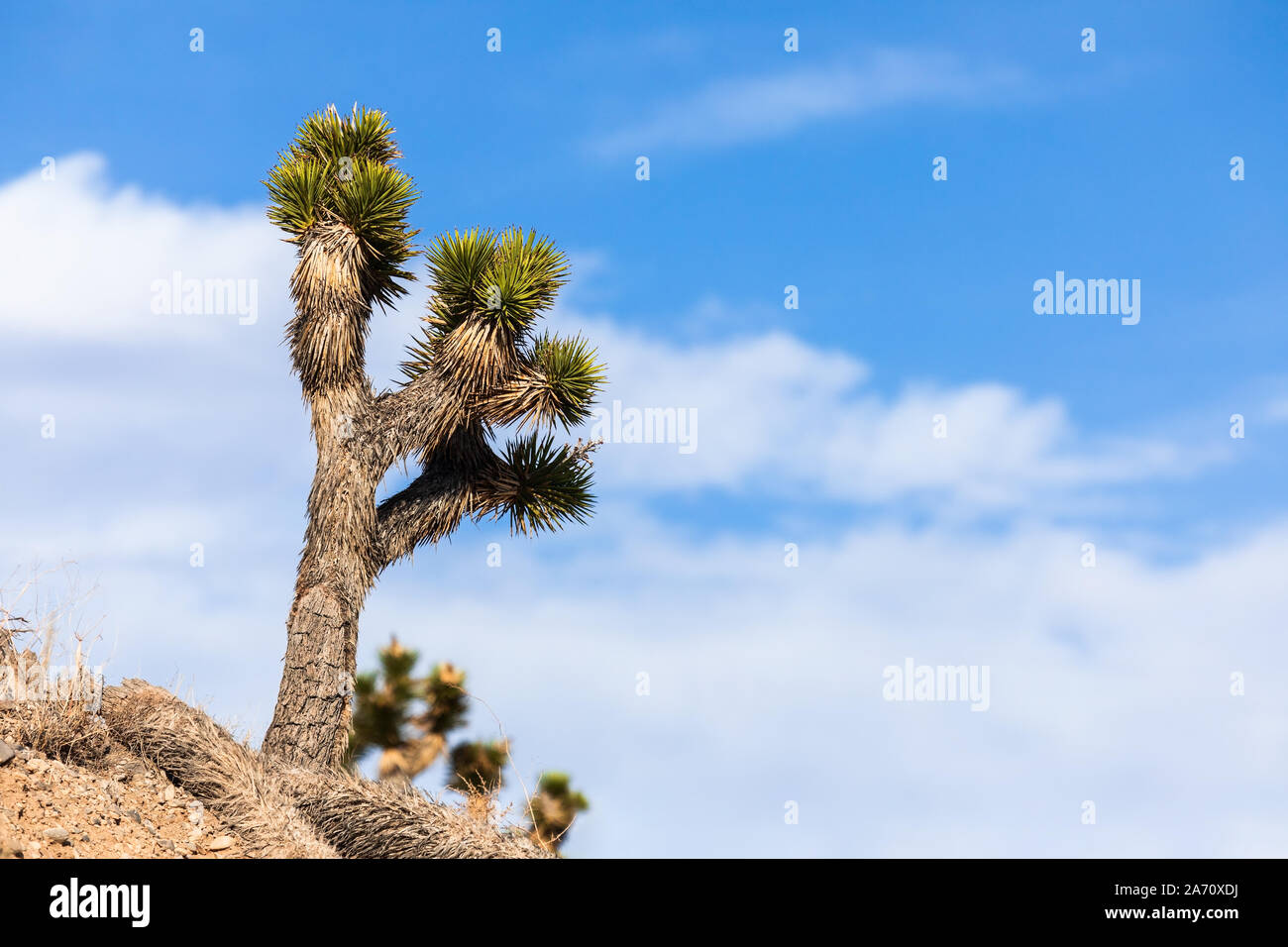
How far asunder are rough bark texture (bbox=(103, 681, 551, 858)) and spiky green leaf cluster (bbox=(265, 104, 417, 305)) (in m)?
5.39

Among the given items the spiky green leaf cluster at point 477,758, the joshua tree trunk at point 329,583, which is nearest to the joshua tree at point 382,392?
the joshua tree trunk at point 329,583

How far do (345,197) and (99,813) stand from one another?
280 inches

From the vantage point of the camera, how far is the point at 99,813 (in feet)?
31.9

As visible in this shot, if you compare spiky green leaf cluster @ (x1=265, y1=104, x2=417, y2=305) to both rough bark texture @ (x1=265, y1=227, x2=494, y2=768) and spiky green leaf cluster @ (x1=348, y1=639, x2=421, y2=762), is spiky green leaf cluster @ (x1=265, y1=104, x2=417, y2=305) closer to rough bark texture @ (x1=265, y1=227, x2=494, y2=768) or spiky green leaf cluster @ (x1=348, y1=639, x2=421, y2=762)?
rough bark texture @ (x1=265, y1=227, x2=494, y2=768)

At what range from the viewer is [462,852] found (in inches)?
382

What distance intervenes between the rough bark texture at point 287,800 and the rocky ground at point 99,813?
213 millimetres

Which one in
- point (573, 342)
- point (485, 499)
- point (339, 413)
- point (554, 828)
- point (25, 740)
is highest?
point (573, 342)

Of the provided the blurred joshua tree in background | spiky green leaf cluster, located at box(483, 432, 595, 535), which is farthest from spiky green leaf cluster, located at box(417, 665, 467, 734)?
spiky green leaf cluster, located at box(483, 432, 595, 535)

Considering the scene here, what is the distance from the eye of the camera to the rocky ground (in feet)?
29.0

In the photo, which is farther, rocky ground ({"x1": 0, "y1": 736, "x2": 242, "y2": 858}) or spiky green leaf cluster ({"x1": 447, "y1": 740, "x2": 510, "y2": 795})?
spiky green leaf cluster ({"x1": 447, "y1": 740, "x2": 510, "y2": 795})

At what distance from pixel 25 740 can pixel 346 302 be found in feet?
18.4

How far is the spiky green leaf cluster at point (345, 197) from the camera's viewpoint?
42.1ft
